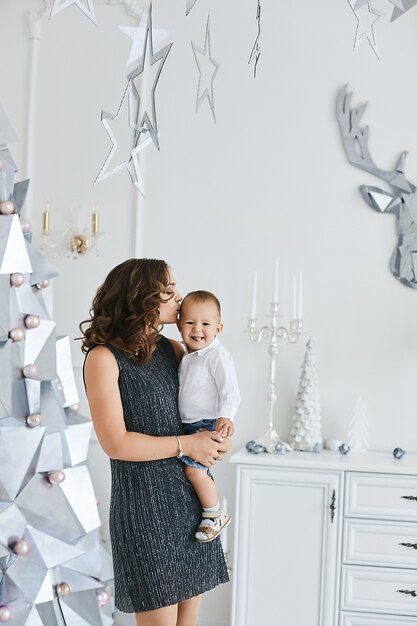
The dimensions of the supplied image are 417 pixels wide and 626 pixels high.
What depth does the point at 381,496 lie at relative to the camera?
2924mm

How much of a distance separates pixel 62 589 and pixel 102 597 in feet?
0.86

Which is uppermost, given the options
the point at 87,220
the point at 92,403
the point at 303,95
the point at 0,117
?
the point at 303,95

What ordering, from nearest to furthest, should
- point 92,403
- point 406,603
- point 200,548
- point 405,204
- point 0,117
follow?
1. point 92,403
2. point 200,548
3. point 0,117
4. point 406,603
5. point 405,204

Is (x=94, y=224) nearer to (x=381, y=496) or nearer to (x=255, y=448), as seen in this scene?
(x=255, y=448)

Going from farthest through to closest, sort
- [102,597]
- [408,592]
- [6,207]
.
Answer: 1. [102,597]
2. [408,592]
3. [6,207]

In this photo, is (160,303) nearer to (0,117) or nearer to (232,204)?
(0,117)

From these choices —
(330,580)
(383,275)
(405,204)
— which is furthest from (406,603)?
(405,204)

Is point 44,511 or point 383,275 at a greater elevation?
point 383,275

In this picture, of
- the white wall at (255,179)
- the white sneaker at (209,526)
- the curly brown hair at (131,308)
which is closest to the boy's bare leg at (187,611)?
the white sneaker at (209,526)

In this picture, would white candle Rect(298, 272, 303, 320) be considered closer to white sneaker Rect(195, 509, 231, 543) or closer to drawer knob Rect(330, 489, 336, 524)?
drawer knob Rect(330, 489, 336, 524)

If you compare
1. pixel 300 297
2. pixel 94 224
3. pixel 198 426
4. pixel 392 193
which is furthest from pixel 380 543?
pixel 94 224

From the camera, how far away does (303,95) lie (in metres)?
3.39

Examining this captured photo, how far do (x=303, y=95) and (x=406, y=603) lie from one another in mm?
1991

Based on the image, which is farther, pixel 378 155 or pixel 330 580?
pixel 378 155
